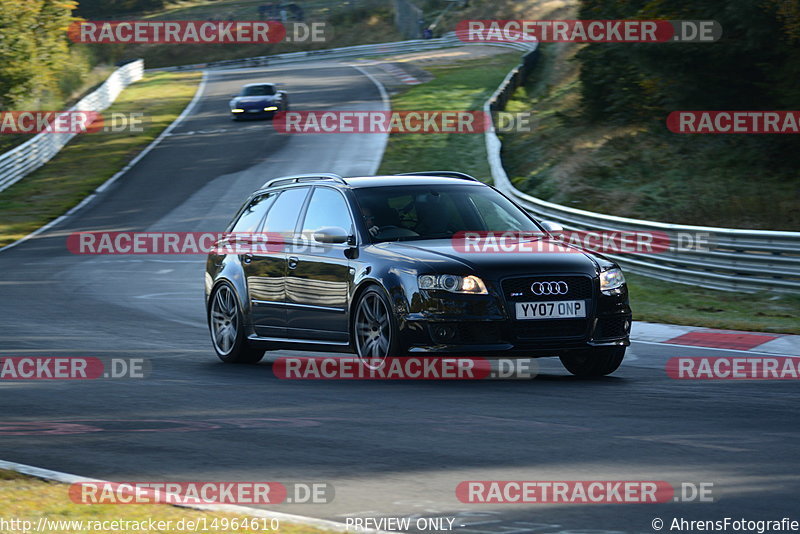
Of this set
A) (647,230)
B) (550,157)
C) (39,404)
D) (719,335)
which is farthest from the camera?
(550,157)

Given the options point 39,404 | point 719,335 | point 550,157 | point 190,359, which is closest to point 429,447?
point 39,404

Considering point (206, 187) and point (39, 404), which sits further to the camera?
point (206, 187)

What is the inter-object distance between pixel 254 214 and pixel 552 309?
149 inches

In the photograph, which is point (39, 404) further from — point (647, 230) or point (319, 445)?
point (647, 230)

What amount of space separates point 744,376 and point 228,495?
218 inches

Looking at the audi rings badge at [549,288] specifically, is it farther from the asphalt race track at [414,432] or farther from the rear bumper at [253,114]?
the rear bumper at [253,114]

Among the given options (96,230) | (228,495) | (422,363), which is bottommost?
(96,230)

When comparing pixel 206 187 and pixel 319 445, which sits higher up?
pixel 319 445

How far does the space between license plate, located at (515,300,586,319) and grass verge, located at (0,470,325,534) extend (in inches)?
172

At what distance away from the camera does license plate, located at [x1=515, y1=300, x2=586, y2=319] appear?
9.44 meters

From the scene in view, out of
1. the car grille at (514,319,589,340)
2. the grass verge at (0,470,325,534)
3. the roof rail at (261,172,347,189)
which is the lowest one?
the car grille at (514,319,589,340)

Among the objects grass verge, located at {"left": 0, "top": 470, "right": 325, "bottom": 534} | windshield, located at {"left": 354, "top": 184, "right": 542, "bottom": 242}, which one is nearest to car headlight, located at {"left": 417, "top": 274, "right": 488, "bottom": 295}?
windshield, located at {"left": 354, "top": 184, "right": 542, "bottom": 242}

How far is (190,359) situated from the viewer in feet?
39.7

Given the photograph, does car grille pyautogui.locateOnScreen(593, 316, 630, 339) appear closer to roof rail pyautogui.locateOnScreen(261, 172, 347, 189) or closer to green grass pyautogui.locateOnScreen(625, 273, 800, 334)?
roof rail pyautogui.locateOnScreen(261, 172, 347, 189)
